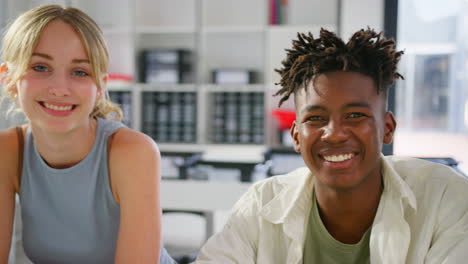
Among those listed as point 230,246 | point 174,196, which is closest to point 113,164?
point 230,246

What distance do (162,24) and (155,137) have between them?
99 centimetres

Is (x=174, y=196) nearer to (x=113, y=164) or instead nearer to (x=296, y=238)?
(x=113, y=164)

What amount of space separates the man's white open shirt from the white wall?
2101 mm

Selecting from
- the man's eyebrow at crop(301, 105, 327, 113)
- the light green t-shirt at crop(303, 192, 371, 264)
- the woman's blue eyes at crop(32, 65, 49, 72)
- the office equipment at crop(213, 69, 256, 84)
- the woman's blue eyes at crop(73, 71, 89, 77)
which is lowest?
the light green t-shirt at crop(303, 192, 371, 264)

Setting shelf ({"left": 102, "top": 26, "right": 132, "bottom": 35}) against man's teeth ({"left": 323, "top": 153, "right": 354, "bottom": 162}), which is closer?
man's teeth ({"left": 323, "top": 153, "right": 354, "bottom": 162})

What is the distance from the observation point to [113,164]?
122cm

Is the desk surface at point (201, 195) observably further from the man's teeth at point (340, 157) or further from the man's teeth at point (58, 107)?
the man's teeth at point (340, 157)

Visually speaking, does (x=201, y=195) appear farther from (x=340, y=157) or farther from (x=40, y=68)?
(x=340, y=157)

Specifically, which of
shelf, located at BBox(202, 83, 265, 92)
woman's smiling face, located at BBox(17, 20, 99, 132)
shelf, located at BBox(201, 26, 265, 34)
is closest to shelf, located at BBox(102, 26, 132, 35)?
shelf, located at BBox(201, 26, 265, 34)

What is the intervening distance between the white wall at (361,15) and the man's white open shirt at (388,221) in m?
2.10

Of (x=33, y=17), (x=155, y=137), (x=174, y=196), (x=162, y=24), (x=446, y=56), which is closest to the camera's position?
(x=33, y=17)

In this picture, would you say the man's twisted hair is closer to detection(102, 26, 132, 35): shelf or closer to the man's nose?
the man's nose

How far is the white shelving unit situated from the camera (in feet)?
11.6

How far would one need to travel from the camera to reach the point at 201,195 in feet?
6.70
